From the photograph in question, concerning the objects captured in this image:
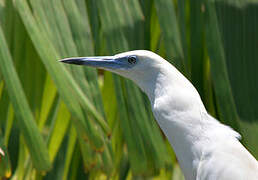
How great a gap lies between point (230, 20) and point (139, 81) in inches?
16.4

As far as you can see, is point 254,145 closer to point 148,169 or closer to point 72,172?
point 148,169

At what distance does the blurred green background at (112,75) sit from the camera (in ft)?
5.09

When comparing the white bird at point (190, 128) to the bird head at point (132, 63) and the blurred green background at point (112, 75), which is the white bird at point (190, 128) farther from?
the blurred green background at point (112, 75)

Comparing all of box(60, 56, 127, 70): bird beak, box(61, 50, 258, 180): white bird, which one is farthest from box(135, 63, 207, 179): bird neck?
box(60, 56, 127, 70): bird beak

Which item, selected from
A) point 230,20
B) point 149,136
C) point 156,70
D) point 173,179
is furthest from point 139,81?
point 173,179

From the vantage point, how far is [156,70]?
1.49 meters

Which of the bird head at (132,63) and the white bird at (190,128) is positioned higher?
the bird head at (132,63)

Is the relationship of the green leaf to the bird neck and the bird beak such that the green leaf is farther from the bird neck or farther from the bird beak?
the bird neck

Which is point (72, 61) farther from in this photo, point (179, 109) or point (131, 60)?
point (179, 109)

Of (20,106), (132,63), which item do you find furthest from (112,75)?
(20,106)

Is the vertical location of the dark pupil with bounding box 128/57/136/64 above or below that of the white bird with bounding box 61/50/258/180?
above

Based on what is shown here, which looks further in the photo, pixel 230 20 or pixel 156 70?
pixel 230 20

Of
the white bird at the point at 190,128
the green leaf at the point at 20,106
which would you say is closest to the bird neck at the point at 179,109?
the white bird at the point at 190,128

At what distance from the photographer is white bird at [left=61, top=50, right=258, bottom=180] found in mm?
1451
